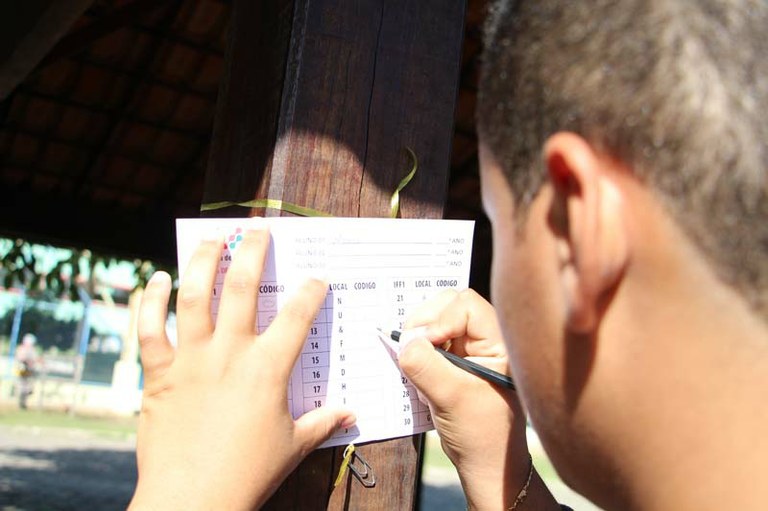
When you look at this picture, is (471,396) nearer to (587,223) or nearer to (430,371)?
(430,371)

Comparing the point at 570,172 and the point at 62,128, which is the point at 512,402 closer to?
the point at 570,172

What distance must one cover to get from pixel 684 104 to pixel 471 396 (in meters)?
0.55

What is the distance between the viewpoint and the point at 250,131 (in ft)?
3.85

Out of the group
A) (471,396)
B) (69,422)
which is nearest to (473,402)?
(471,396)

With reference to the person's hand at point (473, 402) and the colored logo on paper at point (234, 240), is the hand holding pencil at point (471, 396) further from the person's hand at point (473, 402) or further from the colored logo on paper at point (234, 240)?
the colored logo on paper at point (234, 240)

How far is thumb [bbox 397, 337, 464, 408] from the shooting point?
102cm

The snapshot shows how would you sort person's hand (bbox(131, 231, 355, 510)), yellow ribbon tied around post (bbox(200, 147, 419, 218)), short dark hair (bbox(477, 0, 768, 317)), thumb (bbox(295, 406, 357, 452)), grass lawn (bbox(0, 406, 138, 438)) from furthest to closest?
grass lawn (bbox(0, 406, 138, 438)) < yellow ribbon tied around post (bbox(200, 147, 419, 218)) < thumb (bbox(295, 406, 357, 452)) < person's hand (bbox(131, 231, 355, 510)) < short dark hair (bbox(477, 0, 768, 317))

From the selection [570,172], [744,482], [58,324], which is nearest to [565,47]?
[570,172]

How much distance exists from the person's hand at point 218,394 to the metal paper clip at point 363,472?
4.8 inches

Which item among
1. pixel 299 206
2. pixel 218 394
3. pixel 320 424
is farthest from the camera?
pixel 299 206

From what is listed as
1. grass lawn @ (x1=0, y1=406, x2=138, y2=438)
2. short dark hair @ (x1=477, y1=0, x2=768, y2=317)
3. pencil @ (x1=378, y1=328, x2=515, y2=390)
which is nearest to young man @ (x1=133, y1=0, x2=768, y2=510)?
short dark hair @ (x1=477, y1=0, x2=768, y2=317)

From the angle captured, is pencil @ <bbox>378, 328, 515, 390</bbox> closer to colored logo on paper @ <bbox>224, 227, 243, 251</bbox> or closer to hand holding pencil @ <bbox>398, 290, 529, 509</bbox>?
hand holding pencil @ <bbox>398, 290, 529, 509</bbox>

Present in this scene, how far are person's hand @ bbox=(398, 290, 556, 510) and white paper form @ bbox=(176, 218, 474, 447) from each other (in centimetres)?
5

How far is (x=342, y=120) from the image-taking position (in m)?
1.12
